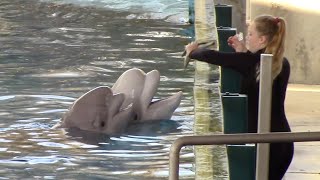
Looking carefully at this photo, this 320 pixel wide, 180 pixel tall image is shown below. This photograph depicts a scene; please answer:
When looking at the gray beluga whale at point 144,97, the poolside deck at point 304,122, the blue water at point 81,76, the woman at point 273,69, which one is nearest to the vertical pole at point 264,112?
the woman at point 273,69

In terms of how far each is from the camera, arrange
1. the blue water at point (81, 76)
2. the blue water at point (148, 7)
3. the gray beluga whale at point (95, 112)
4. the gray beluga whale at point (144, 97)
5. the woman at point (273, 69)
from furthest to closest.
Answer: the blue water at point (148, 7)
the gray beluga whale at point (144, 97)
the gray beluga whale at point (95, 112)
the blue water at point (81, 76)
the woman at point (273, 69)

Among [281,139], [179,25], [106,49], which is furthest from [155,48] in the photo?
[281,139]

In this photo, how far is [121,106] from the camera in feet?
29.4

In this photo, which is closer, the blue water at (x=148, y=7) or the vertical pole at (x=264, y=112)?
the vertical pole at (x=264, y=112)

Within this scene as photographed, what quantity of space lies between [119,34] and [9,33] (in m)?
1.65

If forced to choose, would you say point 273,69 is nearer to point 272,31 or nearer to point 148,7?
point 272,31

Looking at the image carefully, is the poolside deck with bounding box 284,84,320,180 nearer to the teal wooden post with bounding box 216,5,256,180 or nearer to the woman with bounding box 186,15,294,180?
the woman with bounding box 186,15,294,180

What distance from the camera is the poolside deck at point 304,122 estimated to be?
28.4ft

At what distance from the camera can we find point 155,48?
527 inches

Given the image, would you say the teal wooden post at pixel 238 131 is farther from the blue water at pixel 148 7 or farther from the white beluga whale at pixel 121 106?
the blue water at pixel 148 7

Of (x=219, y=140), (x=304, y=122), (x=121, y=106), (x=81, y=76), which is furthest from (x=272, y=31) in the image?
(x=81, y=76)

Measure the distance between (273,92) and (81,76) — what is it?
5.23 m

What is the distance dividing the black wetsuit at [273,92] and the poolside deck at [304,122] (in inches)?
60.7

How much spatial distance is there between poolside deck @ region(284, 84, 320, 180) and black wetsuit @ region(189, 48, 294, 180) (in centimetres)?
154
